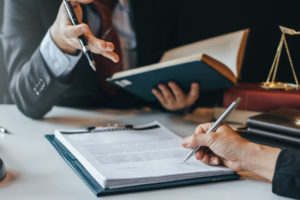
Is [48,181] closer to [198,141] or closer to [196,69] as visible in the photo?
[198,141]

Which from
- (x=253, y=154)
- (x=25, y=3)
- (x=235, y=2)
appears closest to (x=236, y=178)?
(x=253, y=154)

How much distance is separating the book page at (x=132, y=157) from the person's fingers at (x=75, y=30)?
28cm

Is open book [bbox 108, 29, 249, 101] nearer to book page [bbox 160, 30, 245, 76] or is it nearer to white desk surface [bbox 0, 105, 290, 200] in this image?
book page [bbox 160, 30, 245, 76]

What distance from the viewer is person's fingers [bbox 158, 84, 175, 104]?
1.33 metres

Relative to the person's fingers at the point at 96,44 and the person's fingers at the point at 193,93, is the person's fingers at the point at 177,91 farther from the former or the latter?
the person's fingers at the point at 96,44

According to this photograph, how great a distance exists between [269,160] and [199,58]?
356 mm

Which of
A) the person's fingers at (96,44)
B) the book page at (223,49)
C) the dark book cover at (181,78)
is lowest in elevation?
the dark book cover at (181,78)

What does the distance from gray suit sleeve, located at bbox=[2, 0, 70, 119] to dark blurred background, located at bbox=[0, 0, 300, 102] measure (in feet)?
2.47

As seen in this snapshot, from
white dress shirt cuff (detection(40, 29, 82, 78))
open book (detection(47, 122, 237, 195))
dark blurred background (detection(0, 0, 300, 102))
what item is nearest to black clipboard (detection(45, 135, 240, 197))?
open book (detection(47, 122, 237, 195))

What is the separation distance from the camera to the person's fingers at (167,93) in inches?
52.3

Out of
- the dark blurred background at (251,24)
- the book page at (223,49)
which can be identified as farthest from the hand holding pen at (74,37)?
the dark blurred background at (251,24)

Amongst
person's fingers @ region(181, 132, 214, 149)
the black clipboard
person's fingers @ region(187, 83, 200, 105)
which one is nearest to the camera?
the black clipboard

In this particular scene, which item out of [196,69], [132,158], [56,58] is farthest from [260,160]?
[56,58]

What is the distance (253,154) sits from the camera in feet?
2.63
